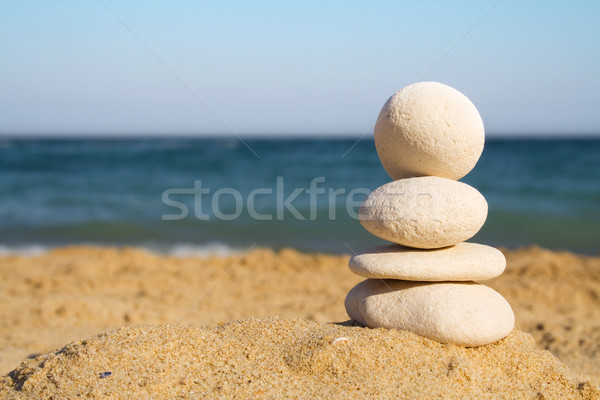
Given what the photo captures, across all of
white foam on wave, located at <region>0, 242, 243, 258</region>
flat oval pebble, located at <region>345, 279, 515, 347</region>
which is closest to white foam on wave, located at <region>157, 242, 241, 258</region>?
white foam on wave, located at <region>0, 242, 243, 258</region>

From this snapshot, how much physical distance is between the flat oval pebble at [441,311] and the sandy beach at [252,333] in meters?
0.12

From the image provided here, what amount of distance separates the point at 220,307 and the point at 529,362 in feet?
13.6

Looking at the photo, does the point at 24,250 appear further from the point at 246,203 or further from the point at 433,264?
the point at 433,264

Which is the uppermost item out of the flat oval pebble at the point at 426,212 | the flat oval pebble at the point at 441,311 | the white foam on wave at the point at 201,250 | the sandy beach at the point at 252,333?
the flat oval pebble at the point at 426,212

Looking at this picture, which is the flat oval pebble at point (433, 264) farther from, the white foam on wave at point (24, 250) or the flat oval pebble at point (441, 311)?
the white foam on wave at point (24, 250)

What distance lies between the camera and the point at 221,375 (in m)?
3.18

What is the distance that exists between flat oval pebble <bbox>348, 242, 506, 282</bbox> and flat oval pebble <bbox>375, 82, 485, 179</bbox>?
68 centimetres

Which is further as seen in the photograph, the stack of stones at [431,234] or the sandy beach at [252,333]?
the stack of stones at [431,234]

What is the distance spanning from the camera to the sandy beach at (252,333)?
3176 millimetres

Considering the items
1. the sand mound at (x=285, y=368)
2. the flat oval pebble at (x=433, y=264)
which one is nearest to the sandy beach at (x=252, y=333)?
the sand mound at (x=285, y=368)

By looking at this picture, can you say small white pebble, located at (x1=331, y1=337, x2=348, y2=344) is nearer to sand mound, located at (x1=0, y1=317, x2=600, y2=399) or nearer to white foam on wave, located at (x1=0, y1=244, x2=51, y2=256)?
sand mound, located at (x1=0, y1=317, x2=600, y2=399)

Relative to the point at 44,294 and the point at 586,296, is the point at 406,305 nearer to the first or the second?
the point at 586,296

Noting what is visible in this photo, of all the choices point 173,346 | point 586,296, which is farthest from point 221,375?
point 586,296

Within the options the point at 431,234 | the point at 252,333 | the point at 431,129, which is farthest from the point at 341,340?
the point at 431,129
